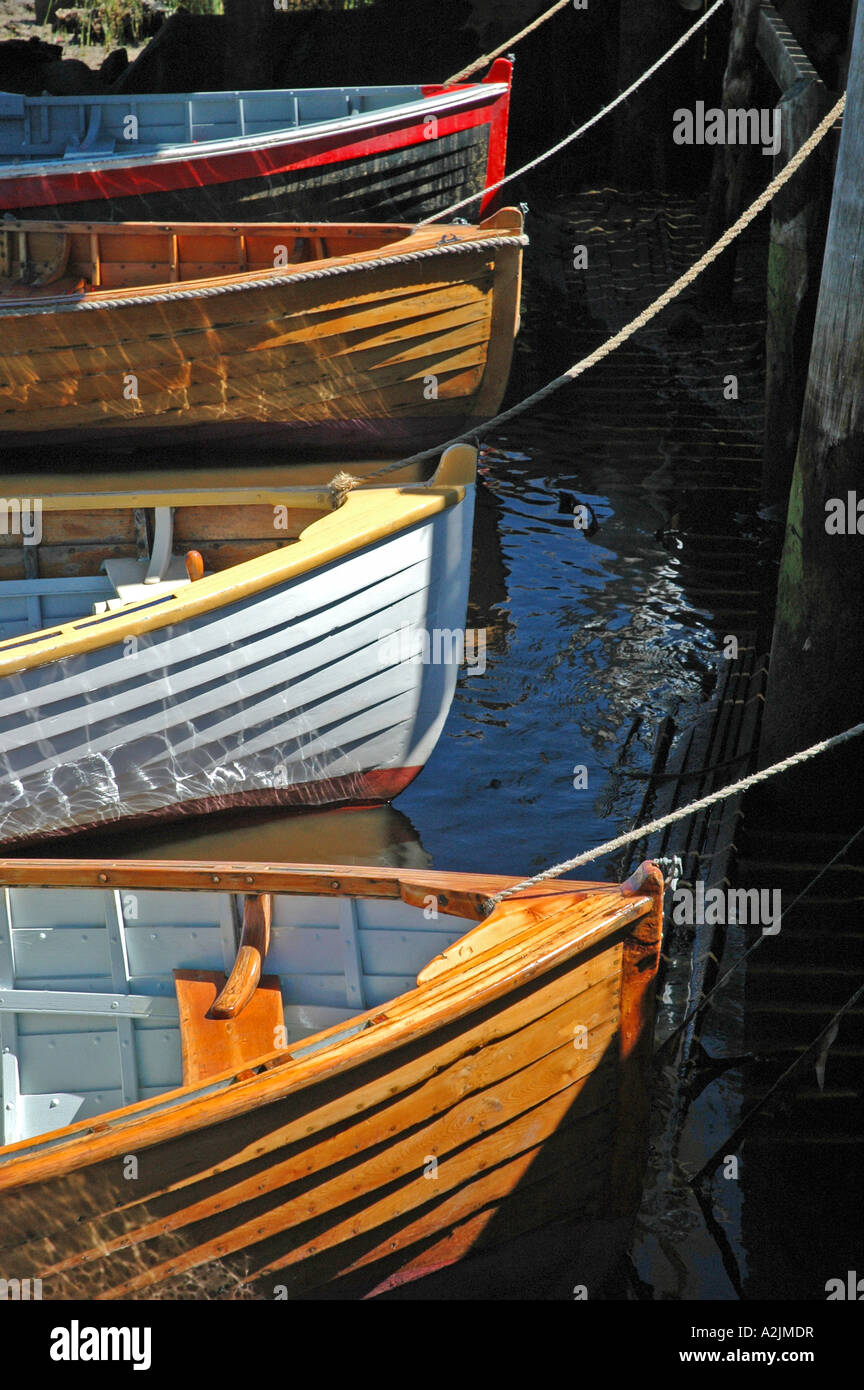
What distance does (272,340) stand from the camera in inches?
288

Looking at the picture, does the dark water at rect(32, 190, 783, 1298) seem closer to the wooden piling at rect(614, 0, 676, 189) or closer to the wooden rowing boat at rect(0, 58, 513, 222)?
the wooden rowing boat at rect(0, 58, 513, 222)

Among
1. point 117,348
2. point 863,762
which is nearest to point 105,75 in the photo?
point 117,348

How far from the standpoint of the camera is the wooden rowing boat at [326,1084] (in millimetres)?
3334

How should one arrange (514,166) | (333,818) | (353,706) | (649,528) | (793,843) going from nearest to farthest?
(793,843)
(353,706)
(333,818)
(649,528)
(514,166)

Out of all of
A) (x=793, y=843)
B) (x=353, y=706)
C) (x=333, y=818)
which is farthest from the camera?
(x=333, y=818)

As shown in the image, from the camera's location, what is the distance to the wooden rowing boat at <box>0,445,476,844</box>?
5492 mm

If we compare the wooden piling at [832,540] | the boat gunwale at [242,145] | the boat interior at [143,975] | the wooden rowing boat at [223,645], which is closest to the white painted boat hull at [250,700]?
the wooden rowing boat at [223,645]

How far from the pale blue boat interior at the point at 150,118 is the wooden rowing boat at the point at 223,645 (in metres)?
5.36

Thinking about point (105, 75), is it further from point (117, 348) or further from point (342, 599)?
point (342, 599)

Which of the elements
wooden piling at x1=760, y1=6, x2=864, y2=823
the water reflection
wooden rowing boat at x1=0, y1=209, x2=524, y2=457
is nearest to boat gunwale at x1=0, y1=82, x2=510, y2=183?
wooden rowing boat at x1=0, y1=209, x2=524, y2=457

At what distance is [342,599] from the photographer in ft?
18.7

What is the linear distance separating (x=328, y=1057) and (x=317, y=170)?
7371mm

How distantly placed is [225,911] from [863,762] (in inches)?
116

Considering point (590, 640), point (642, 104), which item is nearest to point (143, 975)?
point (590, 640)
